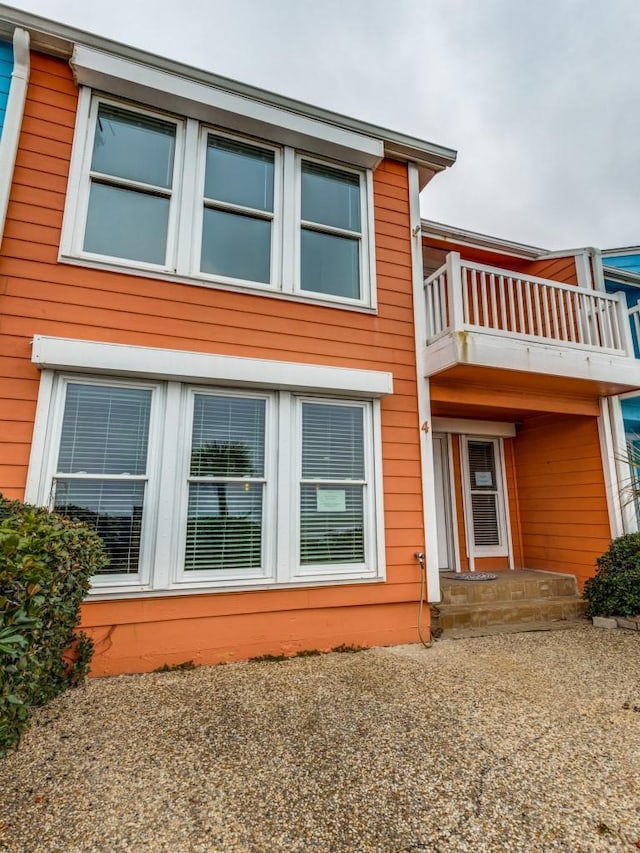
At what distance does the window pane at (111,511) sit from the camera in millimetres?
3873

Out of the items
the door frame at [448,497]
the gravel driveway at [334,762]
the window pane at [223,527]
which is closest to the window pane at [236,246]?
the window pane at [223,527]

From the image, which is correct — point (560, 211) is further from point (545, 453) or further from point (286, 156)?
point (286, 156)

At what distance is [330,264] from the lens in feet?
17.2

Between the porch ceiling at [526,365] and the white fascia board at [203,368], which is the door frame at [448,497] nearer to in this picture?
the porch ceiling at [526,365]

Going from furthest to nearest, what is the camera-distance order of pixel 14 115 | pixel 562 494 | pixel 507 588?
pixel 562 494
pixel 507 588
pixel 14 115

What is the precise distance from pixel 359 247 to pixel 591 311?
322 cm

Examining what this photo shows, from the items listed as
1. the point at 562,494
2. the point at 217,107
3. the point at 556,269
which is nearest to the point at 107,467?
the point at 217,107

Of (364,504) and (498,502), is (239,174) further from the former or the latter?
(498,502)

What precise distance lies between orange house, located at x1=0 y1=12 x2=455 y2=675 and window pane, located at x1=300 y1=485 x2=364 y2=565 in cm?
2

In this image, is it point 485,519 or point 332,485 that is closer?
point 332,485

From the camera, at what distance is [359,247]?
5391 mm

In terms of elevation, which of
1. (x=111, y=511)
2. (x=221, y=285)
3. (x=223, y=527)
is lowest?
(x=223, y=527)

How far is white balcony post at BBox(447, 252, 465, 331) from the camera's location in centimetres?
495

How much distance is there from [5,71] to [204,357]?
130 inches
